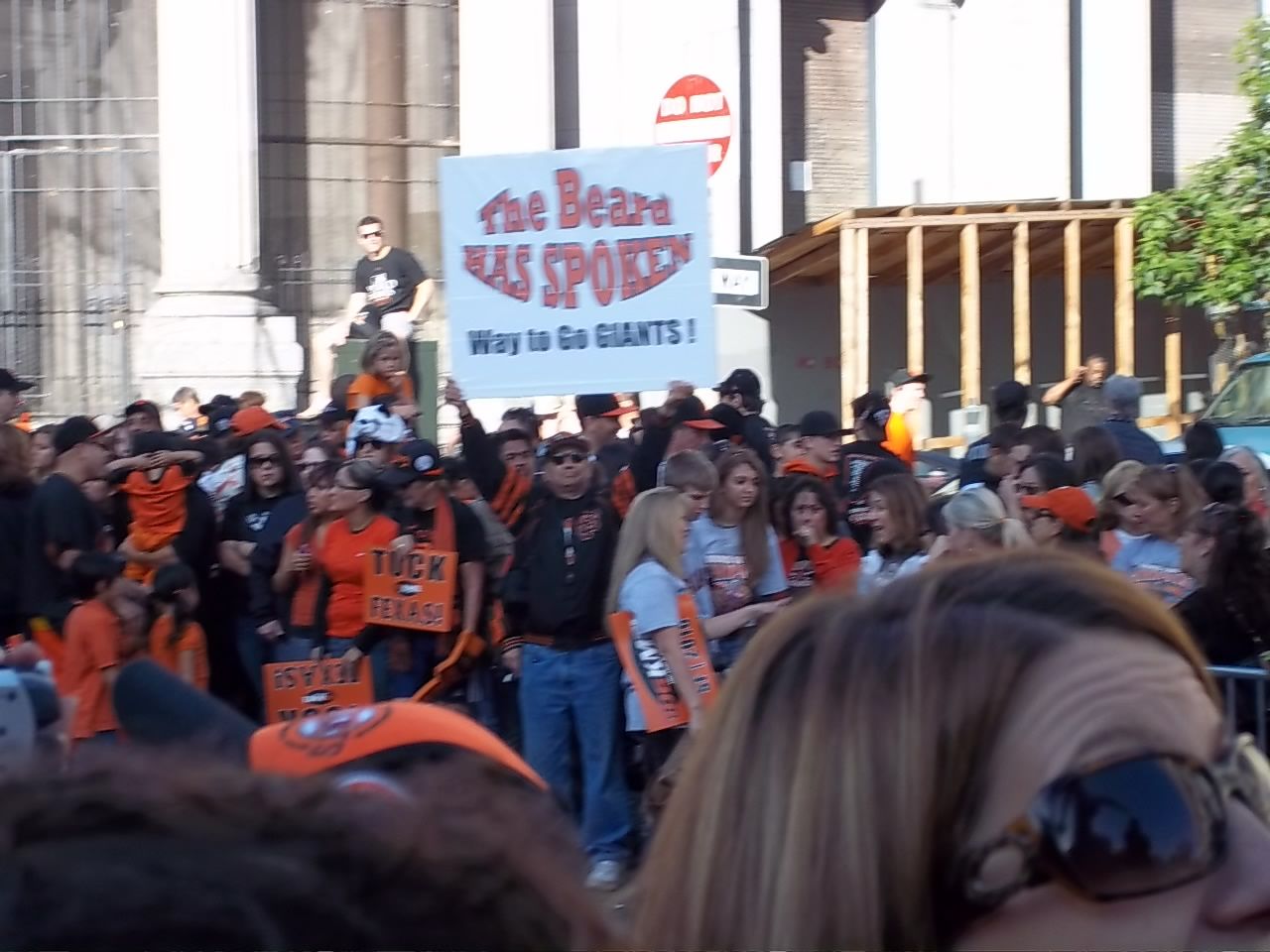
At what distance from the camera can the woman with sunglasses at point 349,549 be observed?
751 cm

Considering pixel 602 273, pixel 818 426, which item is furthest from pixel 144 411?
pixel 818 426

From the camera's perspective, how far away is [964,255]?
62.0 ft

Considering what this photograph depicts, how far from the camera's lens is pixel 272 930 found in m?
0.95

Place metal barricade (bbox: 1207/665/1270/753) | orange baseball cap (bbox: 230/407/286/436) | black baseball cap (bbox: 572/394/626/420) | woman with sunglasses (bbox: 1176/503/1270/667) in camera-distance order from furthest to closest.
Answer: black baseball cap (bbox: 572/394/626/420)
orange baseball cap (bbox: 230/407/286/436)
woman with sunglasses (bbox: 1176/503/1270/667)
metal barricade (bbox: 1207/665/1270/753)

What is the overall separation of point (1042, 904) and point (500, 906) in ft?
2.15

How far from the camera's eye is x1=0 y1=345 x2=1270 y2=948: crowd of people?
155 cm

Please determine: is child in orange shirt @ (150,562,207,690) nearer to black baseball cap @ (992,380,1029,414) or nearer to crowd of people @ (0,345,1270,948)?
crowd of people @ (0,345,1270,948)

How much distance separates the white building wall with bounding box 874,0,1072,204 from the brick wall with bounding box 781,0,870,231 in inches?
38.1

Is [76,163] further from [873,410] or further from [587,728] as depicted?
[587,728]

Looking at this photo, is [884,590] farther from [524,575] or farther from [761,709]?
[524,575]

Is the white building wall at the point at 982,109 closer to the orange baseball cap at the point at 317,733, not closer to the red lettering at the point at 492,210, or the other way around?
the red lettering at the point at 492,210

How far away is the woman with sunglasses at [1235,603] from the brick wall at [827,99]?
18.0 meters

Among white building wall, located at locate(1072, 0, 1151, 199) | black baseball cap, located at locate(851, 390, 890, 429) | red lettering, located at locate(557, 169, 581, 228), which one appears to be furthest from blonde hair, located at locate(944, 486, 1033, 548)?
white building wall, located at locate(1072, 0, 1151, 199)

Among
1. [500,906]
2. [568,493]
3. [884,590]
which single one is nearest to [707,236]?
[568,493]
